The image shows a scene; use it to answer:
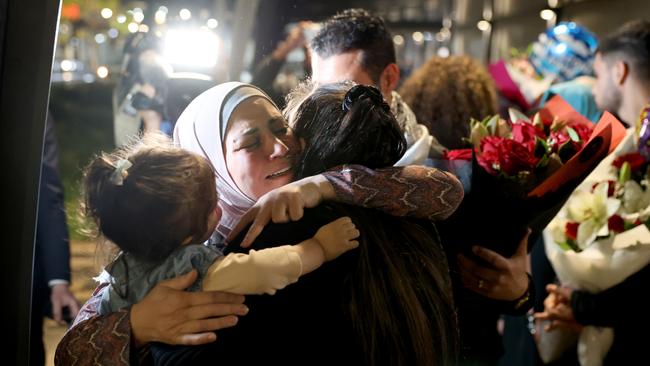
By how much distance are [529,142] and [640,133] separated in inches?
15.3

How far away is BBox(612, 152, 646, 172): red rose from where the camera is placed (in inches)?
77.3

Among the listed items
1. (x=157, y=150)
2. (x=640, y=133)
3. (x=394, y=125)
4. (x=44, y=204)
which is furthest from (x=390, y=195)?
(x=44, y=204)

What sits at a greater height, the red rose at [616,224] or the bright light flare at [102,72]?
the bright light flare at [102,72]

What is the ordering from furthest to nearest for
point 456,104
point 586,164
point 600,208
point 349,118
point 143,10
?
point 456,104 < point 600,208 < point 586,164 < point 143,10 < point 349,118

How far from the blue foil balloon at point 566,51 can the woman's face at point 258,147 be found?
2.83 m

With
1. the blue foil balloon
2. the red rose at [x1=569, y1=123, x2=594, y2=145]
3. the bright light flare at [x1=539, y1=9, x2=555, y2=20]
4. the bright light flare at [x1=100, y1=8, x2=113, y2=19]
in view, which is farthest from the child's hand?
the blue foil balloon

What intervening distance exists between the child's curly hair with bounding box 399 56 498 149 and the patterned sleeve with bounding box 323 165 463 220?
80 centimetres

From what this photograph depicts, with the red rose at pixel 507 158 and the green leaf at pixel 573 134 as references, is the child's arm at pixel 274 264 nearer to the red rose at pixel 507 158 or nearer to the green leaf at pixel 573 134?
the red rose at pixel 507 158

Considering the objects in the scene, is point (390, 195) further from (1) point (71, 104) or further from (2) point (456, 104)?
(2) point (456, 104)

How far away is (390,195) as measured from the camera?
1.21 meters

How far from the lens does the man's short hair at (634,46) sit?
2.07 m

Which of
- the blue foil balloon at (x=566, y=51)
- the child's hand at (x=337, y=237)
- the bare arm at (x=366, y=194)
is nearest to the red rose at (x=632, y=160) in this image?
the bare arm at (x=366, y=194)

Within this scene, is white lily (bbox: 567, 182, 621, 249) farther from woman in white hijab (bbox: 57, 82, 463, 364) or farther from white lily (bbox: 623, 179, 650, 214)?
woman in white hijab (bbox: 57, 82, 463, 364)

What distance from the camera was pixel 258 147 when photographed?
1.11m
